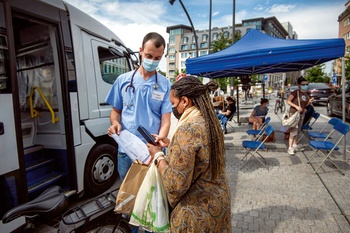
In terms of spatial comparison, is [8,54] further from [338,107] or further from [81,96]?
[338,107]

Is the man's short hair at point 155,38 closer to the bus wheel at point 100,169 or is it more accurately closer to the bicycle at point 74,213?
the bicycle at point 74,213

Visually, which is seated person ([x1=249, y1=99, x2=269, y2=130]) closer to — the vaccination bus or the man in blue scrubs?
the vaccination bus

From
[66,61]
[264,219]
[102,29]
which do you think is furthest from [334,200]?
[102,29]

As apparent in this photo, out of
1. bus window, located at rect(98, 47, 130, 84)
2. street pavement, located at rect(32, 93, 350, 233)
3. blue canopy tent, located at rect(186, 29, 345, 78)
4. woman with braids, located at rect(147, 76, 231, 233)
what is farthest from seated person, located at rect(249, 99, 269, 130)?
woman with braids, located at rect(147, 76, 231, 233)

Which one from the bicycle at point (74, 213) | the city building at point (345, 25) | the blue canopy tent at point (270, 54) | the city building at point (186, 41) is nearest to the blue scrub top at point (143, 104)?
the bicycle at point (74, 213)

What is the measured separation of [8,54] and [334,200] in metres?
4.54

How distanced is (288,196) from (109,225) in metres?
2.75

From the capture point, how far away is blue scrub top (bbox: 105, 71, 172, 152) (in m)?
1.86

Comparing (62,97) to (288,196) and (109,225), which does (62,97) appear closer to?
(109,225)

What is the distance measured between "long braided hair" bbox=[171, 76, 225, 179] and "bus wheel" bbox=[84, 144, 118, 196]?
2.56 meters

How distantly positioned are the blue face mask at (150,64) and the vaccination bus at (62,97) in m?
1.57

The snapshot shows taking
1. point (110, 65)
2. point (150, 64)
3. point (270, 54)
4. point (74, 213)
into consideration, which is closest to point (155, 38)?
point (150, 64)

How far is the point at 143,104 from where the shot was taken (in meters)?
Answer: 1.87

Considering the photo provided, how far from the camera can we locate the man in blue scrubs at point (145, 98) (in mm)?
1833
